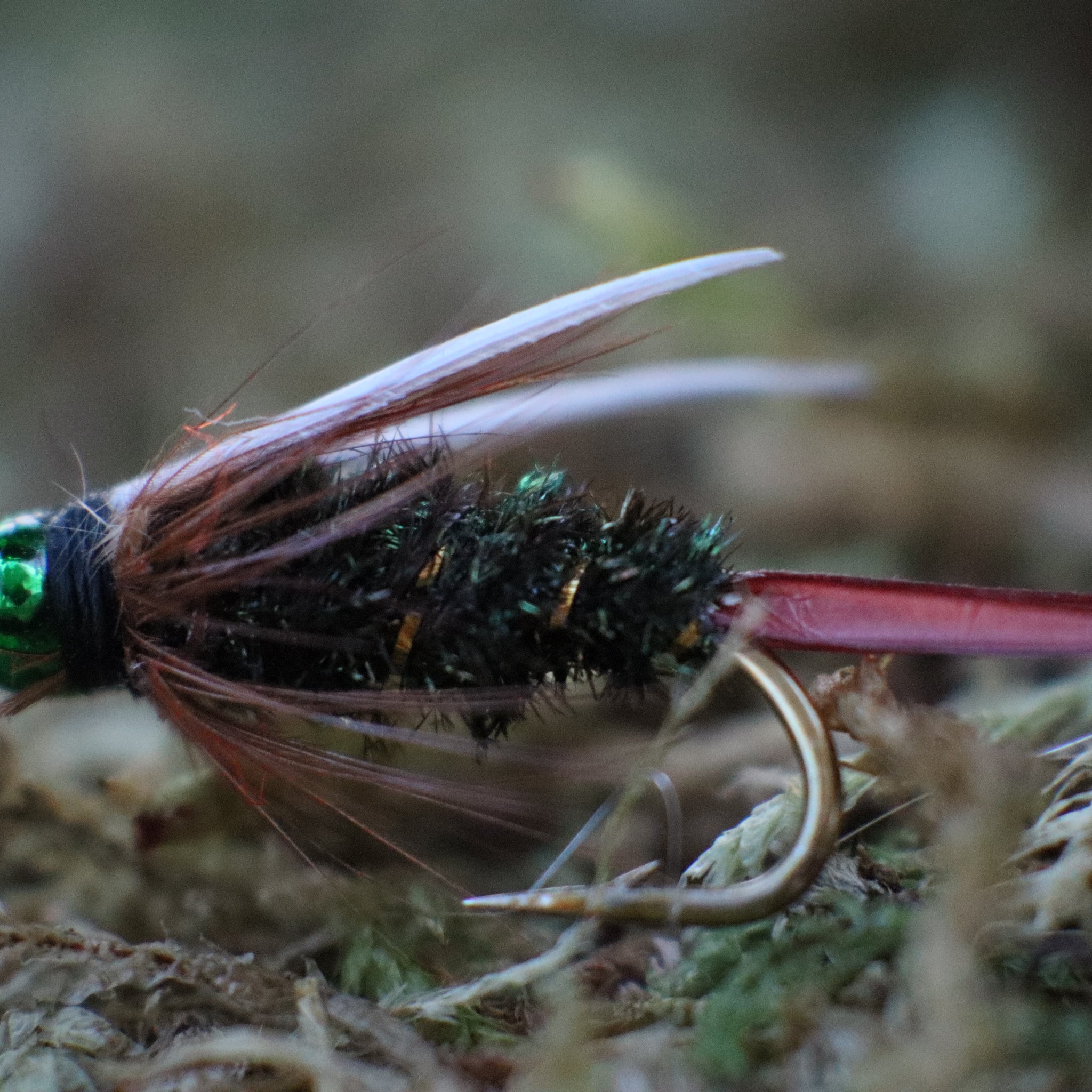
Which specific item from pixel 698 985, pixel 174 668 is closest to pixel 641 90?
pixel 174 668

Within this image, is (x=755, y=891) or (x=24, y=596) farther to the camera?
(x=24, y=596)

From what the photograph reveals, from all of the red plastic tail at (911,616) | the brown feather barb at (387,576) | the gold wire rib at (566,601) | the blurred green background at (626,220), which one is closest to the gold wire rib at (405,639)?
the brown feather barb at (387,576)

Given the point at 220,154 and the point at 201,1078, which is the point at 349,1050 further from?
the point at 220,154

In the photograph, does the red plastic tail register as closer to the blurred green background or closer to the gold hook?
the gold hook

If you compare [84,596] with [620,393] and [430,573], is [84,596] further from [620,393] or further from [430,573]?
[620,393]

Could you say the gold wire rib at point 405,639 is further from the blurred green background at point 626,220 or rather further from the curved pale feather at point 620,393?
the blurred green background at point 626,220

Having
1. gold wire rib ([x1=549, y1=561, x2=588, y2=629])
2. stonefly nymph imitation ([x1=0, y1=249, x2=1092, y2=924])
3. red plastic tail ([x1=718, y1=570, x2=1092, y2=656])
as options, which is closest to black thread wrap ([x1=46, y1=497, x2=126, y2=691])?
stonefly nymph imitation ([x1=0, y1=249, x2=1092, y2=924])

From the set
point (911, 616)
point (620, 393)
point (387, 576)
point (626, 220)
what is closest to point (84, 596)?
point (387, 576)
